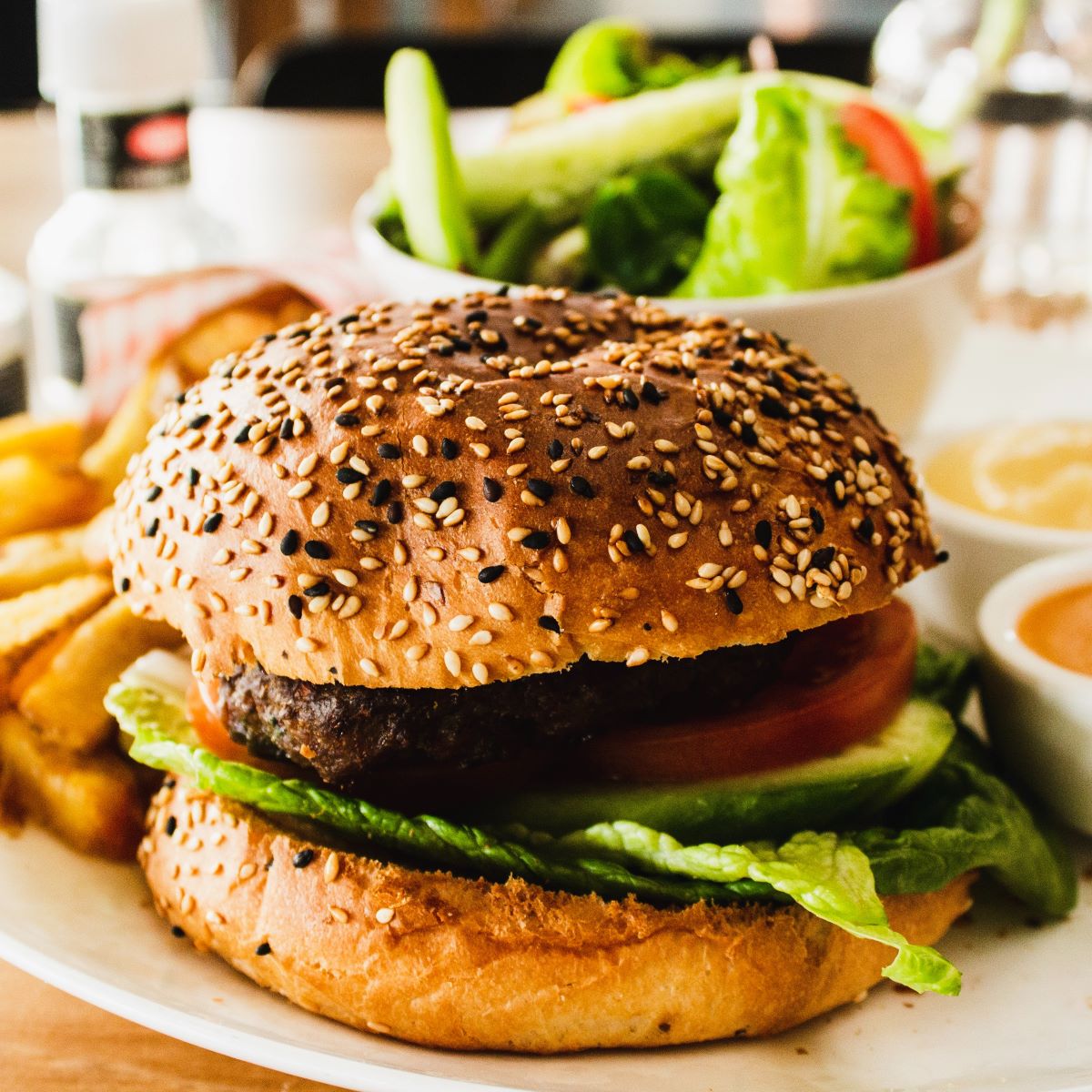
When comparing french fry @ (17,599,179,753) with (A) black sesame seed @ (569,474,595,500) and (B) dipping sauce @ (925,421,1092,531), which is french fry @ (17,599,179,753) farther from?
(B) dipping sauce @ (925,421,1092,531)

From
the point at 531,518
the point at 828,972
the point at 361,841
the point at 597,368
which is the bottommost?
the point at 828,972

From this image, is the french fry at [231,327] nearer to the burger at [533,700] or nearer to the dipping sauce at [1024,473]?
the burger at [533,700]

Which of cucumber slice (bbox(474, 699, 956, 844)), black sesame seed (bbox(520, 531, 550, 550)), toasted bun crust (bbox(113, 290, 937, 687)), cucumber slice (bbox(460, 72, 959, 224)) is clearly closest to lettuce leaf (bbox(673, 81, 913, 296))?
cucumber slice (bbox(460, 72, 959, 224))

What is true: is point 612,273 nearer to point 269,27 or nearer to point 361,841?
point 361,841

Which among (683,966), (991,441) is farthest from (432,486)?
(991,441)

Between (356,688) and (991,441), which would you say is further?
(991,441)

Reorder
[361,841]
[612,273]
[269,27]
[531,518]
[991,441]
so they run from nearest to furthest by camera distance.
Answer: [531,518] → [361,841] → [612,273] → [991,441] → [269,27]

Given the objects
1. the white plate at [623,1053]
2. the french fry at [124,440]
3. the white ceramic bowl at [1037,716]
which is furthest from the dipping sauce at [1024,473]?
the french fry at [124,440]
